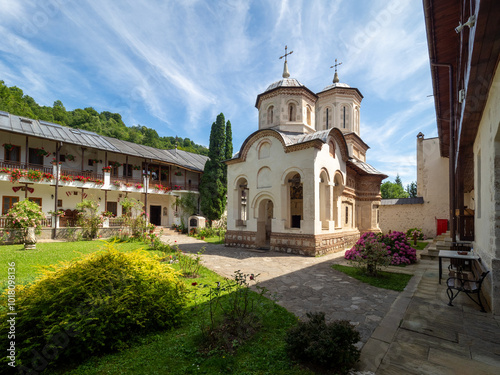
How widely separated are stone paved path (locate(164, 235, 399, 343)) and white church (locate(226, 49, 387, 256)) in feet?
8.43

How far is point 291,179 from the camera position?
14781mm

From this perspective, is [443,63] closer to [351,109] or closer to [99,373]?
[99,373]

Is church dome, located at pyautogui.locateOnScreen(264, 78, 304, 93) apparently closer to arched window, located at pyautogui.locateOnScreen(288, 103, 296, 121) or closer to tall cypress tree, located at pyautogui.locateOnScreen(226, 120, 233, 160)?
arched window, located at pyautogui.locateOnScreen(288, 103, 296, 121)

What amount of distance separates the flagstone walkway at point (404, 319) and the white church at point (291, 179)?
14.1ft

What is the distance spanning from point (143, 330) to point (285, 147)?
10.4 meters

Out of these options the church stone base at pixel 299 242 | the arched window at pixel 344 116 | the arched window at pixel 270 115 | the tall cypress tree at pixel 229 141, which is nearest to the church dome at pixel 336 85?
the arched window at pixel 344 116

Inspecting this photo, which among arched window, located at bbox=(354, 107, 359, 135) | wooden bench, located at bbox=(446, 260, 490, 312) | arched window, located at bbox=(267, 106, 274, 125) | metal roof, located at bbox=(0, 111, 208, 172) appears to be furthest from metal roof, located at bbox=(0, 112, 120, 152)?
wooden bench, located at bbox=(446, 260, 490, 312)

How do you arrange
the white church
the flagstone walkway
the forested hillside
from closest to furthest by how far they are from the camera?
the flagstone walkway, the white church, the forested hillside

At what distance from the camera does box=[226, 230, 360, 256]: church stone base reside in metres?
11.4

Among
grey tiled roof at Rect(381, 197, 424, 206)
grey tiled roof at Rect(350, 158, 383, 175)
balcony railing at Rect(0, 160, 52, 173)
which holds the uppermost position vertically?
grey tiled roof at Rect(350, 158, 383, 175)

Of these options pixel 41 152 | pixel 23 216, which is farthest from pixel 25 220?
pixel 41 152

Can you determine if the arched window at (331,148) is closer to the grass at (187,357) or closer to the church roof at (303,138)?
the church roof at (303,138)

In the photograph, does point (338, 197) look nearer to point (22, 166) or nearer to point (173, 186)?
point (173, 186)

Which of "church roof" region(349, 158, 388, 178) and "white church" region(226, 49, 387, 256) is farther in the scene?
"church roof" region(349, 158, 388, 178)
